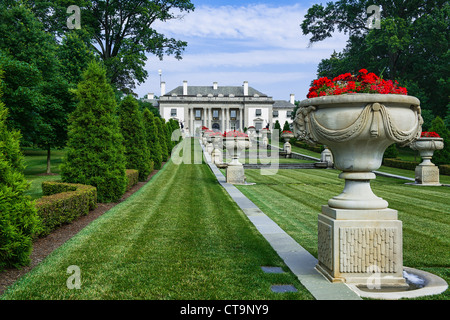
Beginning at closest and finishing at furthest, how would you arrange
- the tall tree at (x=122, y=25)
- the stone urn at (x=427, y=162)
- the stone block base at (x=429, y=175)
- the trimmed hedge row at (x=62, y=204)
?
the trimmed hedge row at (x=62, y=204)
the stone urn at (x=427, y=162)
the stone block base at (x=429, y=175)
the tall tree at (x=122, y=25)

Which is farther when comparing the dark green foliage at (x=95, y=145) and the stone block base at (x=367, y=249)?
the dark green foliage at (x=95, y=145)

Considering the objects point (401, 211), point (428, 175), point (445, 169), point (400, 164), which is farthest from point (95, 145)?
point (400, 164)

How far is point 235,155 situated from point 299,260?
33.3 feet

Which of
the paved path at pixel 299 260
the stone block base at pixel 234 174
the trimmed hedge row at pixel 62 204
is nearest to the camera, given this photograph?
the paved path at pixel 299 260

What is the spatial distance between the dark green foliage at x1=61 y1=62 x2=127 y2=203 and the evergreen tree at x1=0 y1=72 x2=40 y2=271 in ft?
15.7

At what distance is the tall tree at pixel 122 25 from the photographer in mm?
28500

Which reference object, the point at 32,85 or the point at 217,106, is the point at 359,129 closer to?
the point at 32,85

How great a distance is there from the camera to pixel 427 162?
45.8 feet

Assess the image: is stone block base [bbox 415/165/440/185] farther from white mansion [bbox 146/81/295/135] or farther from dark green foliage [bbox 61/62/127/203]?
white mansion [bbox 146/81/295/135]

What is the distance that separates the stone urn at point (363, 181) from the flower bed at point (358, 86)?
0.20 meters

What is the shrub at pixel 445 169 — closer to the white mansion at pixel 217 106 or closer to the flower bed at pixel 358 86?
the flower bed at pixel 358 86

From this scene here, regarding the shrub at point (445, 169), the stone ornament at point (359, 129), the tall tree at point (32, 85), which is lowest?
the shrub at point (445, 169)

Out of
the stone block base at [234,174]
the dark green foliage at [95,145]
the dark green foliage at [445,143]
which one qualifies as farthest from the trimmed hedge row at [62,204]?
the dark green foliage at [445,143]
